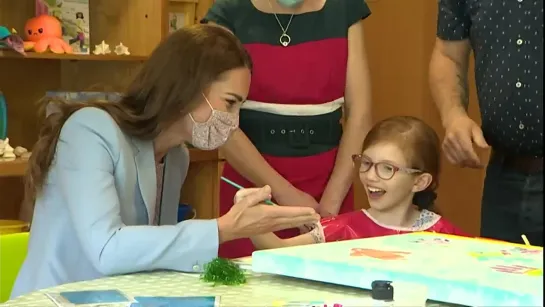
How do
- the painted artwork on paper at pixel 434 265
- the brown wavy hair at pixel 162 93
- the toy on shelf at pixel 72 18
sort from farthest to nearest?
1. the toy on shelf at pixel 72 18
2. the brown wavy hair at pixel 162 93
3. the painted artwork on paper at pixel 434 265

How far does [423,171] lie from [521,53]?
15.3 inches

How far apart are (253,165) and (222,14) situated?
379mm

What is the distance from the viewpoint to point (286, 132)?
2.07 m

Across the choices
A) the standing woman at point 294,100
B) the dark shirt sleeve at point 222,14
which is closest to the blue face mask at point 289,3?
the standing woman at point 294,100

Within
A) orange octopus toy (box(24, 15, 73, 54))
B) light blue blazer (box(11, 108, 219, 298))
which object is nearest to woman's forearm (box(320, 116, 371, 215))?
light blue blazer (box(11, 108, 219, 298))

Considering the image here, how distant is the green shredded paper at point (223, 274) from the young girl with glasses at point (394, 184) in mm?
544

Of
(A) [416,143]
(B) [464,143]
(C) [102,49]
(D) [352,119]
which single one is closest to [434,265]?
(B) [464,143]

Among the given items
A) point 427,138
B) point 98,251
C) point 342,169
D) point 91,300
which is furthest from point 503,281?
point 342,169

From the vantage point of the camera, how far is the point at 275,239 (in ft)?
5.15

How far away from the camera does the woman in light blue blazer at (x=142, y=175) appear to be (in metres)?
1.37

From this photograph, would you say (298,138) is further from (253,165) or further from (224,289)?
(224,289)

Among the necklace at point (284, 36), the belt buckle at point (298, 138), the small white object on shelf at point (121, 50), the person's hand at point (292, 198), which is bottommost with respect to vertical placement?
the person's hand at point (292, 198)

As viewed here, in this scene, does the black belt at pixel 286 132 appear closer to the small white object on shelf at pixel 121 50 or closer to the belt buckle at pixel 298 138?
the belt buckle at pixel 298 138

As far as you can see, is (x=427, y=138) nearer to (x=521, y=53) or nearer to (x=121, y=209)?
(x=521, y=53)
